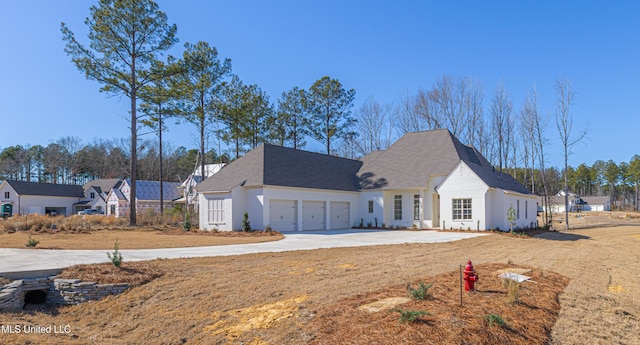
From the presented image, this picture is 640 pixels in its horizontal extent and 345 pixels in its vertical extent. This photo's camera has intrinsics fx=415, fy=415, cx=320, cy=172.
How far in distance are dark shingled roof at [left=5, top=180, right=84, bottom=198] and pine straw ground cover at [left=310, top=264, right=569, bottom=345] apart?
6220 cm

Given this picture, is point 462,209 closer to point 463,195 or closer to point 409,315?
point 463,195

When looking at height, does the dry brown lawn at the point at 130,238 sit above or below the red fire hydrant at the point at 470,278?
below

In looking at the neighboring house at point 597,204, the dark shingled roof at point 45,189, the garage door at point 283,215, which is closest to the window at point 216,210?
the garage door at point 283,215

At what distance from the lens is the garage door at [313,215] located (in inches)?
1025

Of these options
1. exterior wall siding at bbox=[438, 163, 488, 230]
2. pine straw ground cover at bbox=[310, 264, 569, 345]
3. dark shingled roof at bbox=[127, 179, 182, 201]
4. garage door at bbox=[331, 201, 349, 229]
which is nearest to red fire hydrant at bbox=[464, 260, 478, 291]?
pine straw ground cover at bbox=[310, 264, 569, 345]

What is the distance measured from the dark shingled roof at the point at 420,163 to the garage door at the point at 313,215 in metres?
4.40

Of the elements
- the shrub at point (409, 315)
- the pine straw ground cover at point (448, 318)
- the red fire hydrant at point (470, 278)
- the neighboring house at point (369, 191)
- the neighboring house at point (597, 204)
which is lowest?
the neighboring house at point (597, 204)

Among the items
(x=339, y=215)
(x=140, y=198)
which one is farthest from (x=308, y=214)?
(x=140, y=198)

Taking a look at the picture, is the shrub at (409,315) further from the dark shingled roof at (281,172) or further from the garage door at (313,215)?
the garage door at (313,215)

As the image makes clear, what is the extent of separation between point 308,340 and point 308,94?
38.6 m

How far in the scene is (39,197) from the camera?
5628 centimetres

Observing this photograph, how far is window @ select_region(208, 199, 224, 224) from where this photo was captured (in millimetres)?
24562

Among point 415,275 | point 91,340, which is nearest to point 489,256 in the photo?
point 415,275

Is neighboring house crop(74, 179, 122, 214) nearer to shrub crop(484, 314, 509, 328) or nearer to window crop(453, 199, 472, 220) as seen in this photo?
window crop(453, 199, 472, 220)
